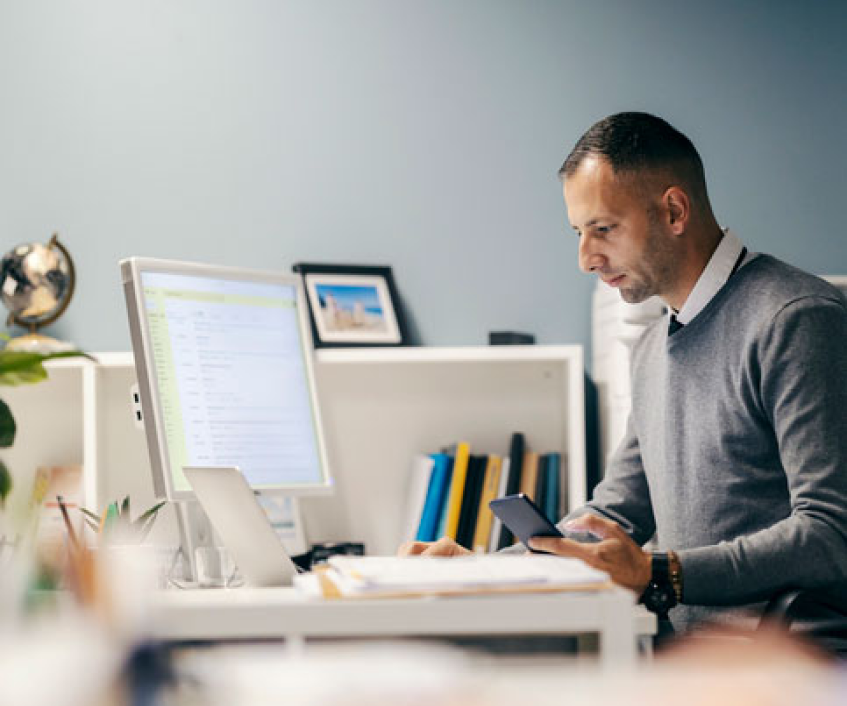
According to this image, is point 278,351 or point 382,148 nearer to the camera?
point 278,351

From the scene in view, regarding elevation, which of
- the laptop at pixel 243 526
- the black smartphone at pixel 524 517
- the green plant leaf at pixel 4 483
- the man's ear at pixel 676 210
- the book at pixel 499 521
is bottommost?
the book at pixel 499 521

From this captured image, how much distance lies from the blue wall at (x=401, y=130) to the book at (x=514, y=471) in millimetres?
301

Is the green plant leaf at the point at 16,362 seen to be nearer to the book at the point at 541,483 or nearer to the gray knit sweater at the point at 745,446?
the gray knit sweater at the point at 745,446

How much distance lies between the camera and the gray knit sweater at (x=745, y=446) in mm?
1616

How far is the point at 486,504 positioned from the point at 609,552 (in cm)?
112

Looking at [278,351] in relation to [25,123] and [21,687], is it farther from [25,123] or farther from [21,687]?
[21,687]

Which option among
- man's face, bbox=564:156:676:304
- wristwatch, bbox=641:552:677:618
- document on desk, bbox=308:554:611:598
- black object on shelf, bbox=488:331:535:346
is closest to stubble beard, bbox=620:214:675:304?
man's face, bbox=564:156:676:304

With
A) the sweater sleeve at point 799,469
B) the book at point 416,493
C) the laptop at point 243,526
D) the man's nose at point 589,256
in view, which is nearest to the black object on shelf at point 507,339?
the book at point 416,493

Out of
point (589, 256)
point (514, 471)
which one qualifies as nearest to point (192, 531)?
point (589, 256)

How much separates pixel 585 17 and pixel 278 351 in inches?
52.9

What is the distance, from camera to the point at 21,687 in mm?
613

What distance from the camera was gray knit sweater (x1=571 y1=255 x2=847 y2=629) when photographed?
1.62 m

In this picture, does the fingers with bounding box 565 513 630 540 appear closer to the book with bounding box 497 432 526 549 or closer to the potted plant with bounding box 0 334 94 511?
the potted plant with bounding box 0 334 94 511

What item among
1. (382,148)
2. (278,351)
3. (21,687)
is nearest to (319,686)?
(21,687)
